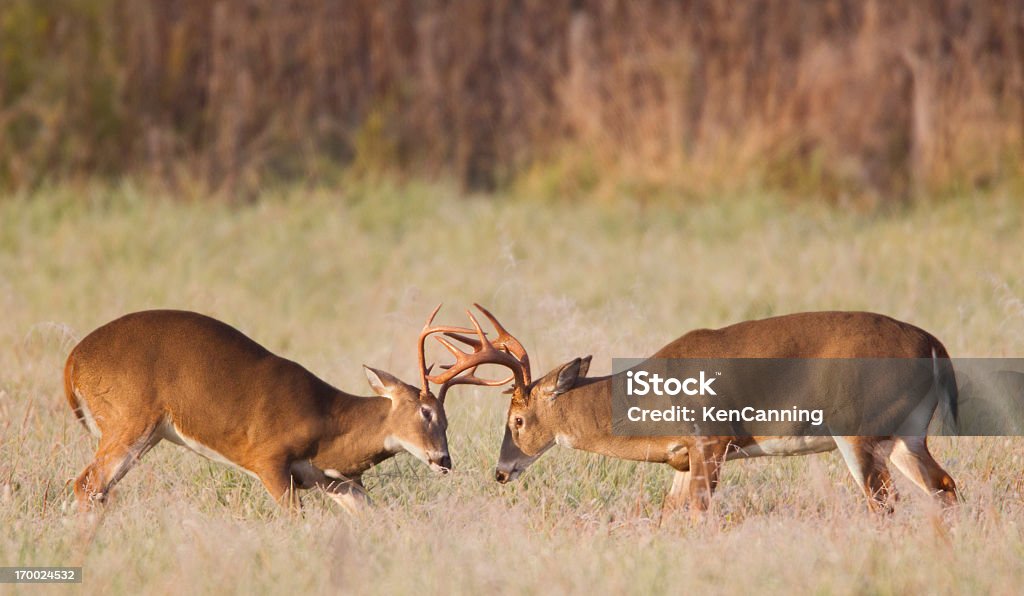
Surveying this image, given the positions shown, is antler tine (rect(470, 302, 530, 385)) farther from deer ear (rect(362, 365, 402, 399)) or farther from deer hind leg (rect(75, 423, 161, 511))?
deer hind leg (rect(75, 423, 161, 511))

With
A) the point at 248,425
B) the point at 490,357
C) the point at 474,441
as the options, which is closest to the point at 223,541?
the point at 248,425

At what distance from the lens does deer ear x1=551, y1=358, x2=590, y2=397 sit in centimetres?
638

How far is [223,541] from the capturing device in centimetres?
540

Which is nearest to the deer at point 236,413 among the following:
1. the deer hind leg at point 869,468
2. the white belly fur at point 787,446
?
the white belly fur at point 787,446

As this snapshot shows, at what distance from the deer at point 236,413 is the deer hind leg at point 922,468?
1879 millimetres

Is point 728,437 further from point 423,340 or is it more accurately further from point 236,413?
point 236,413

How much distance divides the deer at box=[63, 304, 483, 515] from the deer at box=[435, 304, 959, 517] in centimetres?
36

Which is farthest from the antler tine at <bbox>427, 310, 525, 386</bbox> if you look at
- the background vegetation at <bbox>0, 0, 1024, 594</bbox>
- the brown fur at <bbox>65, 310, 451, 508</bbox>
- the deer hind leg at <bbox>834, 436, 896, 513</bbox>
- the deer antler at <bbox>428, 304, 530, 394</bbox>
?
the deer hind leg at <bbox>834, 436, 896, 513</bbox>

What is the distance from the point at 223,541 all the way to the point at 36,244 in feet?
25.0

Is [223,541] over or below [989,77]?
below

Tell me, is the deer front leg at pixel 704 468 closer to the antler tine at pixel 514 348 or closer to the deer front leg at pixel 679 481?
the deer front leg at pixel 679 481

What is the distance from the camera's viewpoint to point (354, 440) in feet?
20.5

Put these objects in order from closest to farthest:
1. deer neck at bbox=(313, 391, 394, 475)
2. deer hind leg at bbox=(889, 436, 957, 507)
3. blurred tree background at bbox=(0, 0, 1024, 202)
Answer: deer hind leg at bbox=(889, 436, 957, 507) → deer neck at bbox=(313, 391, 394, 475) → blurred tree background at bbox=(0, 0, 1024, 202)

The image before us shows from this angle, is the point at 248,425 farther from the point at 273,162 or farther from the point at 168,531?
the point at 273,162
